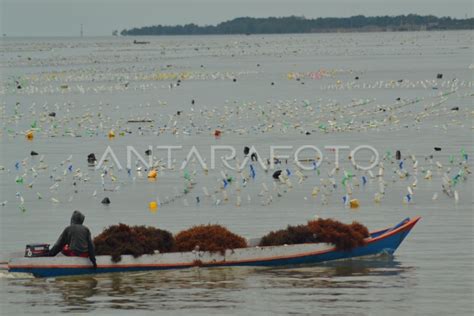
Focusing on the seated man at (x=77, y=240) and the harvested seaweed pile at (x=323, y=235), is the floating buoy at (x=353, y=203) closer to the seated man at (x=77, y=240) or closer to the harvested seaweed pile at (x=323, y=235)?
the harvested seaweed pile at (x=323, y=235)

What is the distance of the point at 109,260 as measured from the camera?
25672 mm

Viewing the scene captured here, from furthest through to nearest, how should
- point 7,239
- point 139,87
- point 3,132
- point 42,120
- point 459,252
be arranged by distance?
point 139,87 < point 42,120 < point 3,132 < point 7,239 < point 459,252

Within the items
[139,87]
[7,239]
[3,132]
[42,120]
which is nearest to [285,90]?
[139,87]

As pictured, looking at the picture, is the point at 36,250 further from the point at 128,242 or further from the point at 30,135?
the point at 30,135

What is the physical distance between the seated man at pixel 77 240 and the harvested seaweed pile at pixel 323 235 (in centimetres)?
360

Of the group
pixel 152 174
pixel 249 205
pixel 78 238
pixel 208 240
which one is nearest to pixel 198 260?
pixel 208 240

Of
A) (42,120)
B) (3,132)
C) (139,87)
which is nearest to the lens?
(3,132)

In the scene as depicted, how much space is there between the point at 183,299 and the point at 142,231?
258 cm

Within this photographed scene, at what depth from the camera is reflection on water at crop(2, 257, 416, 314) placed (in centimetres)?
2325

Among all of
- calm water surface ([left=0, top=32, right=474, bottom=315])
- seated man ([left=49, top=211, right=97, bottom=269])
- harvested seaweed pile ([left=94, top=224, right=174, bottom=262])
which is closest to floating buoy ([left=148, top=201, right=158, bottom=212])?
calm water surface ([left=0, top=32, right=474, bottom=315])

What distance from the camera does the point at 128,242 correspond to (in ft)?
84.7

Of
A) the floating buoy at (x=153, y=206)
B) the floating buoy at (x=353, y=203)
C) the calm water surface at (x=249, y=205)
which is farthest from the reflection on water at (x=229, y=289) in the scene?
the floating buoy at (x=153, y=206)

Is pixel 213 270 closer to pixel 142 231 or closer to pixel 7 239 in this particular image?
pixel 142 231

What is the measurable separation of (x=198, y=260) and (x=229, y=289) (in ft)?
4.73
